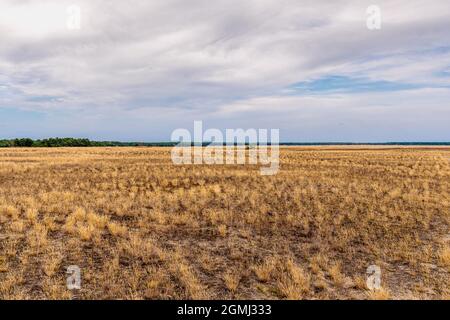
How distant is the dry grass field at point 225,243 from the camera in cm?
730

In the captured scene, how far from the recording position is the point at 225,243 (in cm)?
1070

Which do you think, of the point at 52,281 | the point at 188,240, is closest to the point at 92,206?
the point at 188,240

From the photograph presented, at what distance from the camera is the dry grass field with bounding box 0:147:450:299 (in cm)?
730
